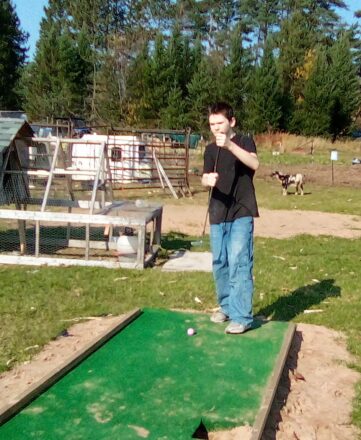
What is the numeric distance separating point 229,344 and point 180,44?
139ft

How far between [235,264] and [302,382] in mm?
1087

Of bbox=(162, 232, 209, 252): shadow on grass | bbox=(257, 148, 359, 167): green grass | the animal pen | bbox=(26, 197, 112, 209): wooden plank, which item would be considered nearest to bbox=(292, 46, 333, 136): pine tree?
bbox=(257, 148, 359, 167): green grass

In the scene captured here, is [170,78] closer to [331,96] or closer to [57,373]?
[331,96]

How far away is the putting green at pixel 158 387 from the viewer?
338 centimetres

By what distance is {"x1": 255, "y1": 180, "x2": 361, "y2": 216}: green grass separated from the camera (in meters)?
15.4

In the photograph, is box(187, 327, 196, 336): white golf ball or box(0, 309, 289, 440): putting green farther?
box(187, 327, 196, 336): white golf ball

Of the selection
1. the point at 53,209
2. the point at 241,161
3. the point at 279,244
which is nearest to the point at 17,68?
the point at 53,209

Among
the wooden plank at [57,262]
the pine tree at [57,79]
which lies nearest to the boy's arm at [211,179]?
the wooden plank at [57,262]

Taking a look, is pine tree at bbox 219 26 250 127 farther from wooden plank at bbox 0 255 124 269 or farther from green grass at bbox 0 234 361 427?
wooden plank at bbox 0 255 124 269

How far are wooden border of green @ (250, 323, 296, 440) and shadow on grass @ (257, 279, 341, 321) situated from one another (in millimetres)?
964

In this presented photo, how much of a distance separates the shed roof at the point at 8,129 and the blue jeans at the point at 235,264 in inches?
170

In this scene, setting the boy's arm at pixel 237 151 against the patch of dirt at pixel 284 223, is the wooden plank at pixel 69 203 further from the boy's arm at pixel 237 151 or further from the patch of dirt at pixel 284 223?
the boy's arm at pixel 237 151

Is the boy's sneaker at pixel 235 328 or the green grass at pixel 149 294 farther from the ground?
the boy's sneaker at pixel 235 328

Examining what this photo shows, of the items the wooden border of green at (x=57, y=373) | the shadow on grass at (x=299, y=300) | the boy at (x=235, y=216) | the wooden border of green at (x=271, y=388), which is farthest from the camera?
the shadow on grass at (x=299, y=300)
